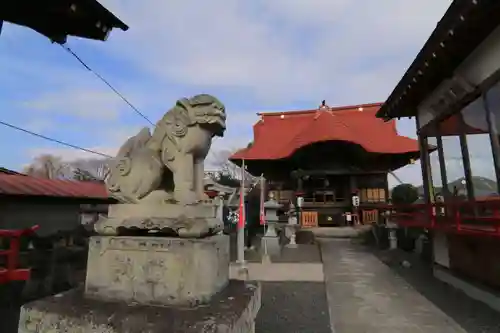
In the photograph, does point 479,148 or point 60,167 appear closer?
point 479,148

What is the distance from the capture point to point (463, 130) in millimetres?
6434

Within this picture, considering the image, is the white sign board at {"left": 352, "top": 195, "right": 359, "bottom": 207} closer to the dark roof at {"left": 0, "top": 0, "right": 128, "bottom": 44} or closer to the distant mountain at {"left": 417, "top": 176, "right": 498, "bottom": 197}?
the distant mountain at {"left": 417, "top": 176, "right": 498, "bottom": 197}

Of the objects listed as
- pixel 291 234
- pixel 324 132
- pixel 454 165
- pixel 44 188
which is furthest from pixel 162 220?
pixel 324 132

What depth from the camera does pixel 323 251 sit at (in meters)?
11.2

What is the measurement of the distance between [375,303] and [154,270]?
4.69m

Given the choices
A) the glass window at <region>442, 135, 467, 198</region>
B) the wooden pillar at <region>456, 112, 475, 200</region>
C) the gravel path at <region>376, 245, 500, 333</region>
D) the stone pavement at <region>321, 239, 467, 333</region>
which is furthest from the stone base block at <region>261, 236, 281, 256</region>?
the wooden pillar at <region>456, 112, 475, 200</region>

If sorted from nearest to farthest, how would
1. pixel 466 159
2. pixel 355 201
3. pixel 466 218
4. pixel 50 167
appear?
pixel 466 218
pixel 466 159
pixel 355 201
pixel 50 167

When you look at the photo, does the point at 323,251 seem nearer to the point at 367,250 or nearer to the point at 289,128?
the point at 367,250

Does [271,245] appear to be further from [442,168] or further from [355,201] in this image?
[355,201]

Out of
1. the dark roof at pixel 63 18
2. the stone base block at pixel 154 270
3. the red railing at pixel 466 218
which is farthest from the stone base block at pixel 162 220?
the dark roof at pixel 63 18

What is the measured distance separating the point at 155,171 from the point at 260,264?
6797mm

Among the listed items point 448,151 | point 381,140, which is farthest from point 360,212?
point 448,151

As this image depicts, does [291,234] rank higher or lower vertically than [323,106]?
lower

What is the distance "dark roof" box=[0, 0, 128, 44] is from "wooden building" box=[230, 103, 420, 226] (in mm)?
10437
